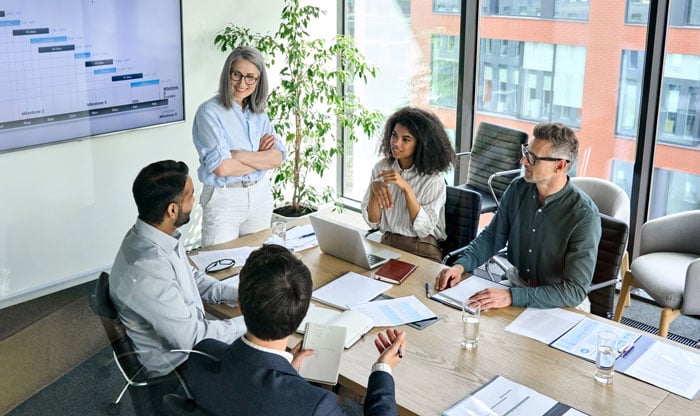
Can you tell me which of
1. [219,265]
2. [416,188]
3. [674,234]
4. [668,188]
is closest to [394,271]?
[416,188]

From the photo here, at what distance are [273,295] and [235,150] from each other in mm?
2271

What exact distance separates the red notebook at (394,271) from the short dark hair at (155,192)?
3.05 feet

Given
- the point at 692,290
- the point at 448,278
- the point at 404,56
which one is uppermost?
the point at 404,56

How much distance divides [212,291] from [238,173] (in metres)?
1.22

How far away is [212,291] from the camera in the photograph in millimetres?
2953

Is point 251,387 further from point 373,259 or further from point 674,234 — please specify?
point 674,234

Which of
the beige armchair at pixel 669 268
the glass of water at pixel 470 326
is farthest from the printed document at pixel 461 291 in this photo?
the beige armchair at pixel 669 268

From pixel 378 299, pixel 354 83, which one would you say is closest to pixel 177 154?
pixel 354 83

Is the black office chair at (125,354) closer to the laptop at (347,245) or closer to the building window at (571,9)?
the laptop at (347,245)

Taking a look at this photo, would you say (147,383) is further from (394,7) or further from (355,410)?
(394,7)

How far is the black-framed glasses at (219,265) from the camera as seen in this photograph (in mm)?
3209

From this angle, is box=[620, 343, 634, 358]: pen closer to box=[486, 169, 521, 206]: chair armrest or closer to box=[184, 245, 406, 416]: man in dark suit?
box=[184, 245, 406, 416]: man in dark suit

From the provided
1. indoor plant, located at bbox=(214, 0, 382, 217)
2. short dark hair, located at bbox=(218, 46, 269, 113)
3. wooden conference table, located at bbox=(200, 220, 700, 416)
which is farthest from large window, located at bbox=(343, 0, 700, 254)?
wooden conference table, located at bbox=(200, 220, 700, 416)

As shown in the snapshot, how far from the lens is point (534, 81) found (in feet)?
16.7
